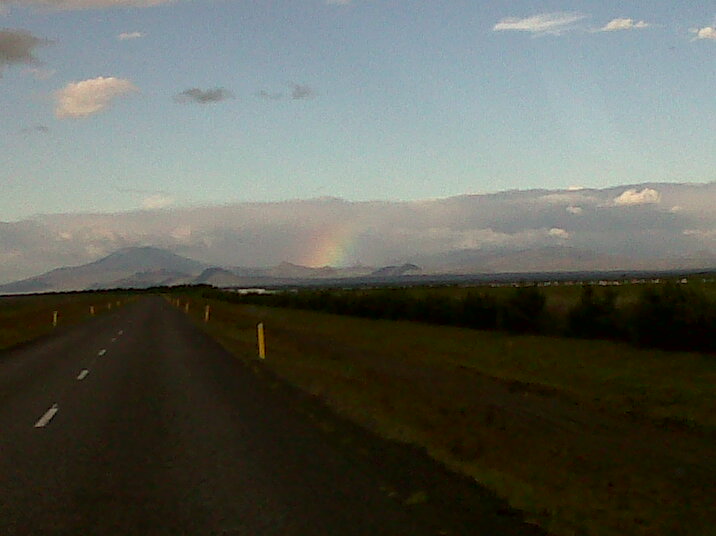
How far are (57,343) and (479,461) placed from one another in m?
29.5

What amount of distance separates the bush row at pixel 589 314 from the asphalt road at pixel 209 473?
1600 cm

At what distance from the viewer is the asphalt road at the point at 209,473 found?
308 inches

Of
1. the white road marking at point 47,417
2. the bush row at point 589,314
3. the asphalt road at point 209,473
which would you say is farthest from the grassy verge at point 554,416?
the white road marking at point 47,417

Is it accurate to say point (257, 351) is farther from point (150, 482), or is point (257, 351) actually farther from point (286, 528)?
point (286, 528)

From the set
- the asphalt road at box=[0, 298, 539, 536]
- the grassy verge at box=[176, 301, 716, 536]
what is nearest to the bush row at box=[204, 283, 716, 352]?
the grassy verge at box=[176, 301, 716, 536]

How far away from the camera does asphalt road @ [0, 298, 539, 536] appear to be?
783 centimetres

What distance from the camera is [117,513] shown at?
8.20 metres

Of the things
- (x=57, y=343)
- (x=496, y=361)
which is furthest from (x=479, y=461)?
(x=57, y=343)

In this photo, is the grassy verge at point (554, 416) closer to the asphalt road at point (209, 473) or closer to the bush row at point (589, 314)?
the asphalt road at point (209, 473)

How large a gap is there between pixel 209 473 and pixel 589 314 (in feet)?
91.7

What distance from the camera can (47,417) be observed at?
15.1 m

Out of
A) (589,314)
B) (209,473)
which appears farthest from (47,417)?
(589,314)

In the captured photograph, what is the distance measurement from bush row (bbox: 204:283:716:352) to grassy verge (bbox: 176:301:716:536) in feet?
3.76

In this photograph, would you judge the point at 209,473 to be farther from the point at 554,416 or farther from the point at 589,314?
the point at 589,314
